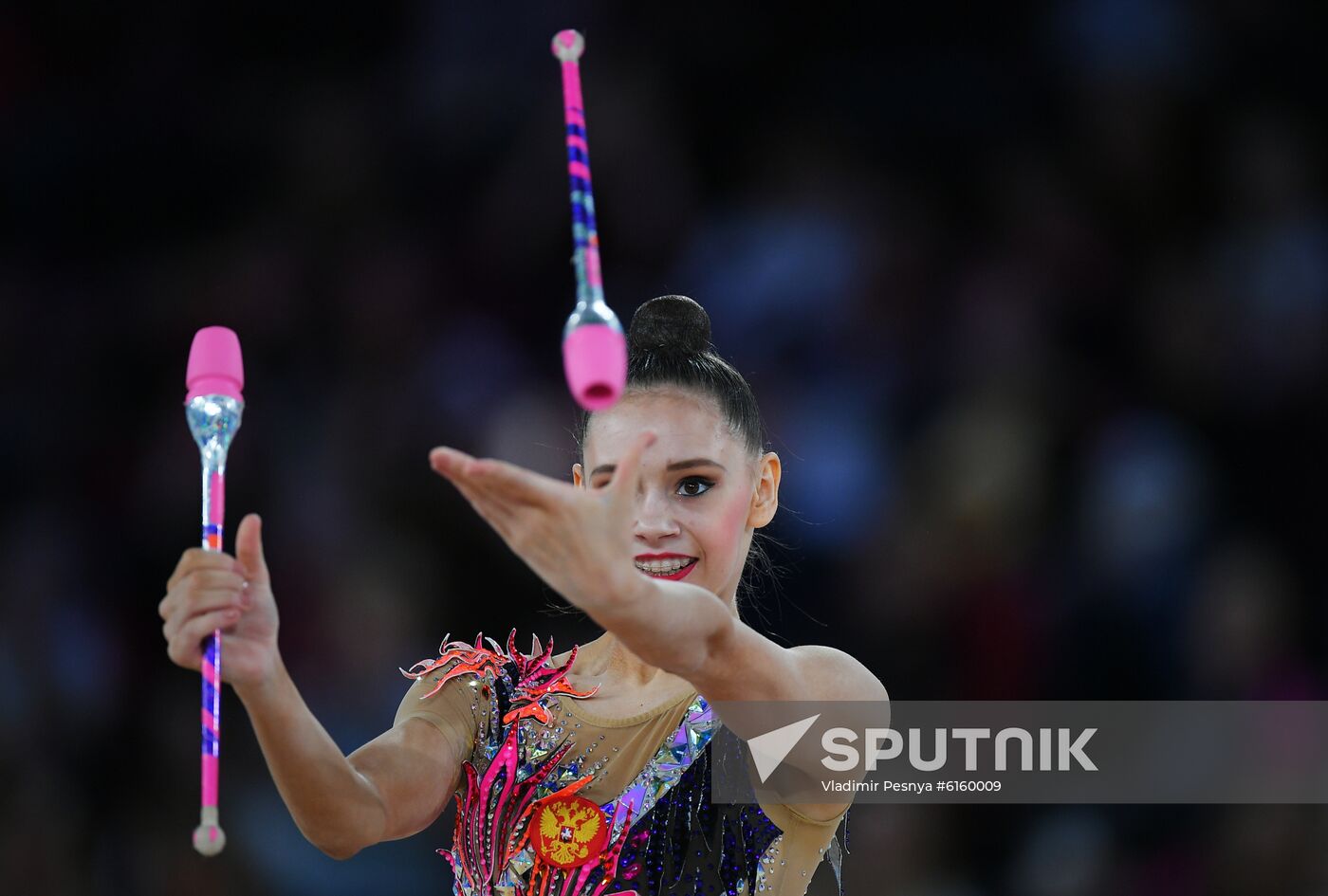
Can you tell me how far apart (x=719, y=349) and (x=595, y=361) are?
7.26ft

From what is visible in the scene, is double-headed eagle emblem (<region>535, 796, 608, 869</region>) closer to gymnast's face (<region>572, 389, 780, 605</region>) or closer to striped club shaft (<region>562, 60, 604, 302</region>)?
gymnast's face (<region>572, 389, 780, 605</region>)

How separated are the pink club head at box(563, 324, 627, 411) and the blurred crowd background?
1.97 m

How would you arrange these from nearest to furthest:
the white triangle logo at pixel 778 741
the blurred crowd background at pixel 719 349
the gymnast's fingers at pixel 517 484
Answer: the gymnast's fingers at pixel 517 484 → the white triangle logo at pixel 778 741 → the blurred crowd background at pixel 719 349

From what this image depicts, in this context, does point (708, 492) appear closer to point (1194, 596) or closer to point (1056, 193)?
point (1194, 596)

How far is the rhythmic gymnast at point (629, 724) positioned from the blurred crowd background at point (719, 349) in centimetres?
109

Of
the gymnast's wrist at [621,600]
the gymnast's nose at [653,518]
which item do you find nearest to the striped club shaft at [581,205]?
the gymnast's wrist at [621,600]

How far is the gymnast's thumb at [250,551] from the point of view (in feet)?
5.94

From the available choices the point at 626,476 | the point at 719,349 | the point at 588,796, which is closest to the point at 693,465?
the point at 588,796

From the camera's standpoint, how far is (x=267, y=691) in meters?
1.88

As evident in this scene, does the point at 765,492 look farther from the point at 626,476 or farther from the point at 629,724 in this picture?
the point at 626,476

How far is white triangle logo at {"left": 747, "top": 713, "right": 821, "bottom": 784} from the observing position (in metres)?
2.16

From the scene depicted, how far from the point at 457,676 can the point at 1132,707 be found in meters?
1.61

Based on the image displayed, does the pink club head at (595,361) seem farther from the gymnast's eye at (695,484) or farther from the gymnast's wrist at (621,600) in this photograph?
the gymnast's eye at (695,484)

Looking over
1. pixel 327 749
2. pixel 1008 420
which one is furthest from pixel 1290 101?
pixel 327 749
